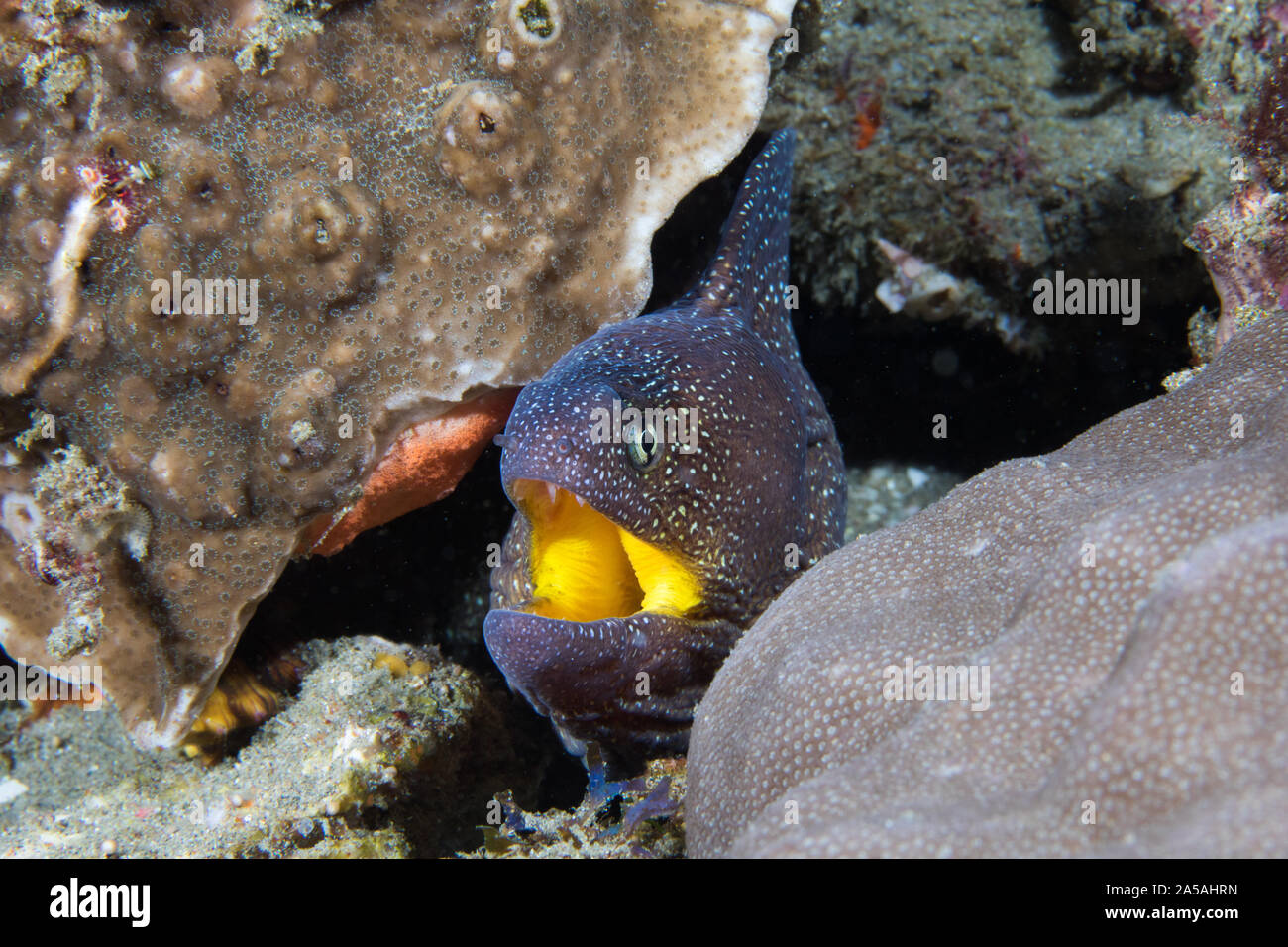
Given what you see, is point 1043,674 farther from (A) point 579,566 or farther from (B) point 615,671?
(A) point 579,566

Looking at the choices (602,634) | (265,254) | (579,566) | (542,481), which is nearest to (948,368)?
(579,566)

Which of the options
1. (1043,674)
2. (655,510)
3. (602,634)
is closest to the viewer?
(1043,674)

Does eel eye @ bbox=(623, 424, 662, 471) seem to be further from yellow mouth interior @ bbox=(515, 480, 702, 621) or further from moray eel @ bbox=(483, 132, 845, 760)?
yellow mouth interior @ bbox=(515, 480, 702, 621)

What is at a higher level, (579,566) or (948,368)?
(948,368)

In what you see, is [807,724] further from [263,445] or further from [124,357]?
[124,357]

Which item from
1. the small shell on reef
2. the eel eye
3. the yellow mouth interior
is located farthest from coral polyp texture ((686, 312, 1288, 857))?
the small shell on reef

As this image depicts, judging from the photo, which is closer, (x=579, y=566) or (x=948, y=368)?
(x=579, y=566)
